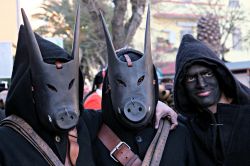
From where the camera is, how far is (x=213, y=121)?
12.3 ft

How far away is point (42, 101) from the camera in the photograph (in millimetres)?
3086

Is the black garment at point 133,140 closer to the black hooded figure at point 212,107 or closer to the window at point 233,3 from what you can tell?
the black hooded figure at point 212,107

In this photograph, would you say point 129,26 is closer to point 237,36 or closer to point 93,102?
point 93,102

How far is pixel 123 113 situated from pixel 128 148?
282mm

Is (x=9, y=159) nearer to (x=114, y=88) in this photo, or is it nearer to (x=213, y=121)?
(x=114, y=88)

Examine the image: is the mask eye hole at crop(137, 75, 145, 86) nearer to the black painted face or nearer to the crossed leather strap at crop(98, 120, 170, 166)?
the crossed leather strap at crop(98, 120, 170, 166)

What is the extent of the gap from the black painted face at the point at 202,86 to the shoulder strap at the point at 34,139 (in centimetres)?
120

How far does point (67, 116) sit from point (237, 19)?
20.9 meters

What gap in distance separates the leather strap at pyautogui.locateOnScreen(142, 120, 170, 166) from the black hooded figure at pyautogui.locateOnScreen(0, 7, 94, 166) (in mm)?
422

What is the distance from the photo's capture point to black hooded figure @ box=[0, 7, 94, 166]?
3.02 meters

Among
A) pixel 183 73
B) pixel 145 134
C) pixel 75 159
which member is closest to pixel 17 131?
pixel 75 159

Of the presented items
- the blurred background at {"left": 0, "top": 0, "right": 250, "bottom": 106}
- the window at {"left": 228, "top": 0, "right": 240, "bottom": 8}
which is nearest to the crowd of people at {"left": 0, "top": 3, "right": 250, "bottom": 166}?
the blurred background at {"left": 0, "top": 0, "right": 250, "bottom": 106}

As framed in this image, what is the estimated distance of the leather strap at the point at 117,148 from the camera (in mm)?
3350

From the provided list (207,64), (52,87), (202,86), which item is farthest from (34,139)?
(207,64)
